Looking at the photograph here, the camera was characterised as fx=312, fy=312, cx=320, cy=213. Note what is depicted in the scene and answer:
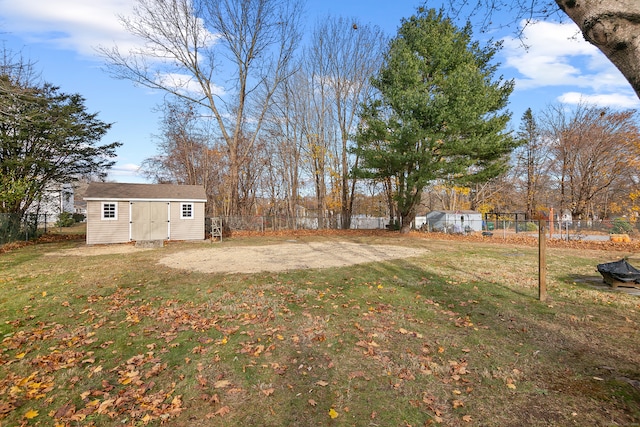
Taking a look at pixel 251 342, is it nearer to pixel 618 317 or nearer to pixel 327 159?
pixel 618 317

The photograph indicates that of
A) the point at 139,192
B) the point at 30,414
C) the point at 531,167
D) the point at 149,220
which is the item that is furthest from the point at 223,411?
the point at 531,167

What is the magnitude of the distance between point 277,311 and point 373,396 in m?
2.68

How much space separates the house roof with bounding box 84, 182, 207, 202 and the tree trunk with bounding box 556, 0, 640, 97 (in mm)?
18898

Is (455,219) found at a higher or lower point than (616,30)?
lower

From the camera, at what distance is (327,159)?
29031 millimetres

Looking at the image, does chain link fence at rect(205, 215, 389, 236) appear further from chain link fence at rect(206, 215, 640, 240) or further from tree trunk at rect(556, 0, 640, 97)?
tree trunk at rect(556, 0, 640, 97)

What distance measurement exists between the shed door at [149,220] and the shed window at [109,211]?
0.78 meters

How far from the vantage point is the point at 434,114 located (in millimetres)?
17141

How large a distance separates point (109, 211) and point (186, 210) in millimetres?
3778

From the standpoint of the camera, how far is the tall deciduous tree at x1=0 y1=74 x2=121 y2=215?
55.7 feet

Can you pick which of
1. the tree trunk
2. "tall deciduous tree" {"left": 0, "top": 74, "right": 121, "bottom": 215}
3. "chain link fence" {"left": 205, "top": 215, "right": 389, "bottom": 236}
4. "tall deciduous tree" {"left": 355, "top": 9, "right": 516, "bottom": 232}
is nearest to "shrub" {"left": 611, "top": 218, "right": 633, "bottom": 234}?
"tall deciduous tree" {"left": 355, "top": 9, "right": 516, "bottom": 232}

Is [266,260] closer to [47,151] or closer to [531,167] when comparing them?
[47,151]

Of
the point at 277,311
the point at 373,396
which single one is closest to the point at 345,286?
the point at 277,311

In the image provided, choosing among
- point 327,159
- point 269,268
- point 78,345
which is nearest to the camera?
point 78,345
